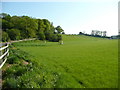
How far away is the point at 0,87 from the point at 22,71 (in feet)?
4.61

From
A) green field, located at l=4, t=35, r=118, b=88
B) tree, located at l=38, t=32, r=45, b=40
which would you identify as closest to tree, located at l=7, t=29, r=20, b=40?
tree, located at l=38, t=32, r=45, b=40

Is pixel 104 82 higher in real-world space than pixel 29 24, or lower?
lower

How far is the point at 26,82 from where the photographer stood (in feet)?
15.4

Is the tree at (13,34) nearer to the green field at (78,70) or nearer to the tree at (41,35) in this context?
the tree at (41,35)

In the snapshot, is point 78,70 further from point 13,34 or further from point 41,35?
point 41,35

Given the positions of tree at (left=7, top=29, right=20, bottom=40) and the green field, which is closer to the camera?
the green field

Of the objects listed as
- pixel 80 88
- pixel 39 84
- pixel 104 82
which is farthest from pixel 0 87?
pixel 104 82

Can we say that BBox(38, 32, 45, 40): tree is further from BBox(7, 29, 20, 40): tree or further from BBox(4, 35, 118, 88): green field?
BBox(4, 35, 118, 88): green field

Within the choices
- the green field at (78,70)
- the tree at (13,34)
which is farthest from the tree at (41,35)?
the green field at (78,70)

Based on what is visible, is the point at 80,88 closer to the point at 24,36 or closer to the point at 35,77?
the point at 35,77

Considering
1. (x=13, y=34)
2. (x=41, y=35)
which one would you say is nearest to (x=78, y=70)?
(x=13, y=34)

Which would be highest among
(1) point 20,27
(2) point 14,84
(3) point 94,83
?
(1) point 20,27

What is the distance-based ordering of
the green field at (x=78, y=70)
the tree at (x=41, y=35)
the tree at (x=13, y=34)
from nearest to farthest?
the green field at (x=78, y=70), the tree at (x=13, y=34), the tree at (x=41, y=35)

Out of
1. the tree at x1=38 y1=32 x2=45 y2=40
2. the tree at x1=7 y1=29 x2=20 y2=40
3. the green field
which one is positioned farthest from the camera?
the tree at x1=38 y1=32 x2=45 y2=40
